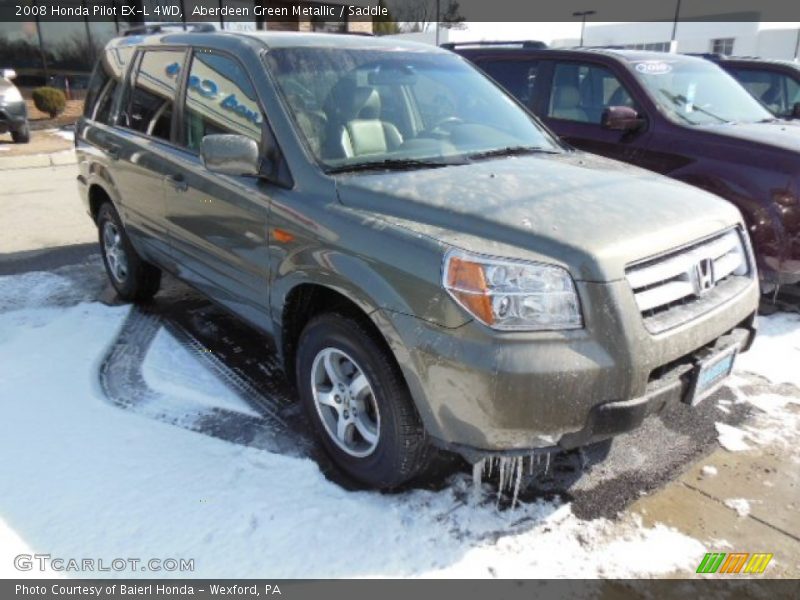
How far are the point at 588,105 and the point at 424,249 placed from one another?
4005 millimetres

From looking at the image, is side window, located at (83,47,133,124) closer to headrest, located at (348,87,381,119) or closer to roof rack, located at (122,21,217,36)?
roof rack, located at (122,21,217,36)

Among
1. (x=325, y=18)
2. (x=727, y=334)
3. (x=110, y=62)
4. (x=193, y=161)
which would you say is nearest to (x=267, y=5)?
(x=325, y=18)

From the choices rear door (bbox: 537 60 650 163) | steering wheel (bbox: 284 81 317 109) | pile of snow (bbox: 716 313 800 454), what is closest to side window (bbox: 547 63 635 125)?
rear door (bbox: 537 60 650 163)

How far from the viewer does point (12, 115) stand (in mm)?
12711

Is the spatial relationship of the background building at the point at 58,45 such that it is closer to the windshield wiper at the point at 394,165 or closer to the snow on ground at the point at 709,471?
the windshield wiper at the point at 394,165

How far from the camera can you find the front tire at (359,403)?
97.6 inches

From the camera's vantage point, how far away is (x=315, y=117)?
2.99 m

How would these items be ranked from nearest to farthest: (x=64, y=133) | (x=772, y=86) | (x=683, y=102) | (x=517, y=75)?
(x=683, y=102) → (x=517, y=75) → (x=772, y=86) → (x=64, y=133)

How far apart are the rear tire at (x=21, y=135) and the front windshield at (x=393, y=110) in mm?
12482

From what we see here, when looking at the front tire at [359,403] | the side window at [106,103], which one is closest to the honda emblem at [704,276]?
the front tire at [359,403]

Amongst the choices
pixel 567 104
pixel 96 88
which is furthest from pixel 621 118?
pixel 96 88

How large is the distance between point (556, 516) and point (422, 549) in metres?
0.60

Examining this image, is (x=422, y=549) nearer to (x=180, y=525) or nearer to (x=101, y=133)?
(x=180, y=525)

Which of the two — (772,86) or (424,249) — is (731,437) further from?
(772,86)
